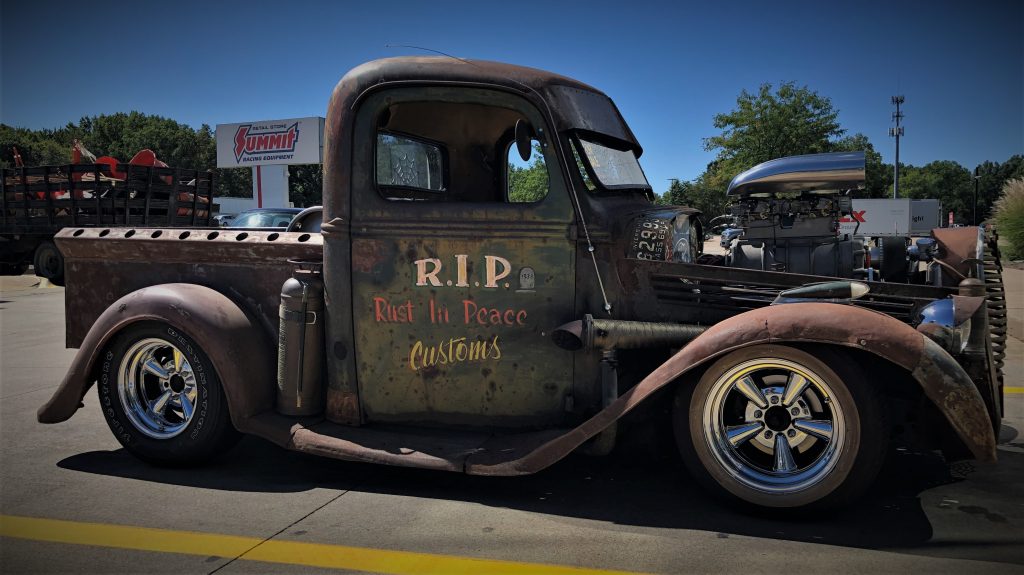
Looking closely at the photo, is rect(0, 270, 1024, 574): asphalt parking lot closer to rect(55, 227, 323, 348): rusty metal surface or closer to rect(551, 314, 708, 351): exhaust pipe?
rect(551, 314, 708, 351): exhaust pipe

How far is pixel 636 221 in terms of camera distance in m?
3.33

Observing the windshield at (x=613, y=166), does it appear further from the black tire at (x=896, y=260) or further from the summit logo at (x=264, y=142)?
the summit logo at (x=264, y=142)

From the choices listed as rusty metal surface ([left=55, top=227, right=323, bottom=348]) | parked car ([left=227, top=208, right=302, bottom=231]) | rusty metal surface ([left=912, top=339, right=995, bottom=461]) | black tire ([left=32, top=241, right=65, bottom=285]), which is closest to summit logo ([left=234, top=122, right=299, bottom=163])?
black tire ([left=32, top=241, right=65, bottom=285])

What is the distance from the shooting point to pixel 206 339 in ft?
11.6

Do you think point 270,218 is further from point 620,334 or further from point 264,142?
point 264,142

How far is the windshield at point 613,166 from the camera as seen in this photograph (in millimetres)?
3479

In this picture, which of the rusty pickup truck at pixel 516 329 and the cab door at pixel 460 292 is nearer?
the rusty pickup truck at pixel 516 329

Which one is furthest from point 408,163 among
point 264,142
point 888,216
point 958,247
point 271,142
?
point 888,216

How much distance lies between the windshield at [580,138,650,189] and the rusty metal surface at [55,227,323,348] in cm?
153

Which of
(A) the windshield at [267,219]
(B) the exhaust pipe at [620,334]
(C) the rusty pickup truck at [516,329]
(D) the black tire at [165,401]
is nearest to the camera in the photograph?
(C) the rusty pickup truck at [516,329]

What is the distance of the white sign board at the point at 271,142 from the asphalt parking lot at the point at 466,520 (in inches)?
864

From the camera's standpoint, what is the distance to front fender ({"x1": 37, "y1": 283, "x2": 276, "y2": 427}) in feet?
11.6

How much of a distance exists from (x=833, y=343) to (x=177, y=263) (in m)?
3.47

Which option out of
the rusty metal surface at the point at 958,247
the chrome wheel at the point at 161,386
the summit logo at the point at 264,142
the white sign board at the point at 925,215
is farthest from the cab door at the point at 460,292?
the white sign board at the point at 925,215
